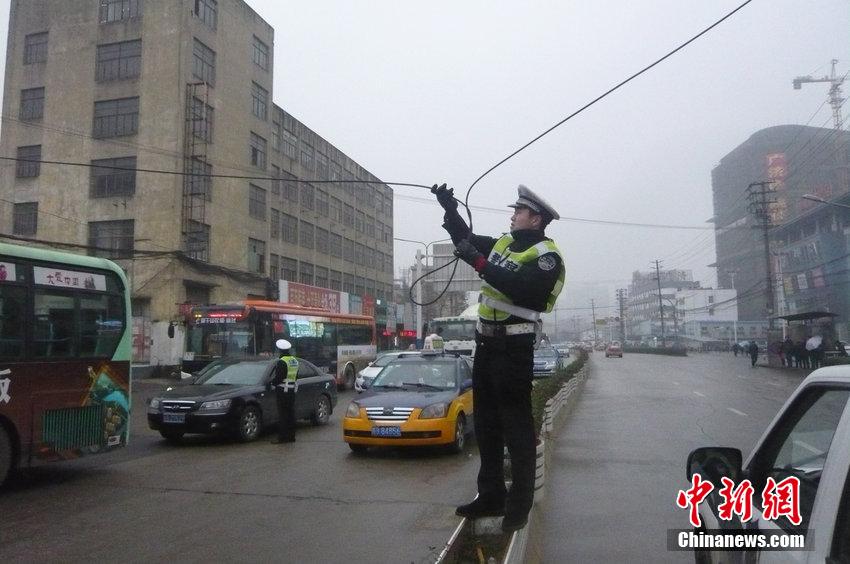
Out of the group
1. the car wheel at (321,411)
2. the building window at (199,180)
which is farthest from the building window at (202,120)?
the car wheel at (321,411)

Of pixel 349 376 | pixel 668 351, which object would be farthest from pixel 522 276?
pixel 668 351

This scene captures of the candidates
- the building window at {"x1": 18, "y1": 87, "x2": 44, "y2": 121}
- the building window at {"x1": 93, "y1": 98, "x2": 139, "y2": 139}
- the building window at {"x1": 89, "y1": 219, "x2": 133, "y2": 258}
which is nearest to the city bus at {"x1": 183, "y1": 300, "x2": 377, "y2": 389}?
the building window at {"x1": 89, "y1": 219, "x2": 133, "y2": 258}

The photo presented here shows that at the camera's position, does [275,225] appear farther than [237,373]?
Yes

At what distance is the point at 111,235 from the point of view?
105 feet

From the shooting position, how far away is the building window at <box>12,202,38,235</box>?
33375 millimetres

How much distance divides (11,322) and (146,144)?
26829 millimetres

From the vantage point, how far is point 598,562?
16.6 ft

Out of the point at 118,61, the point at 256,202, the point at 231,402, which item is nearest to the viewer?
the point at 231,402

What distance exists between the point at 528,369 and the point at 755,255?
89.7 m

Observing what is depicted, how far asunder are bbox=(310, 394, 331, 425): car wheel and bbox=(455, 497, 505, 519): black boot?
9.68m

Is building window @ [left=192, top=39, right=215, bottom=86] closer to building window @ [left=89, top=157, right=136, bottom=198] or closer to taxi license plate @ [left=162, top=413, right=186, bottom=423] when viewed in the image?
building window @ [left=89, top=157, right=136, bottom=198]

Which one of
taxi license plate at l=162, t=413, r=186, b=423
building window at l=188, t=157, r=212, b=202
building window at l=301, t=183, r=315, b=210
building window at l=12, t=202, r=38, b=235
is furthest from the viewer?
building window at l=301, t=183, r=315, b=210

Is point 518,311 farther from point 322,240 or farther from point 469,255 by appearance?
point 322,240

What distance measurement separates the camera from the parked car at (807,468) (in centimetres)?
204
